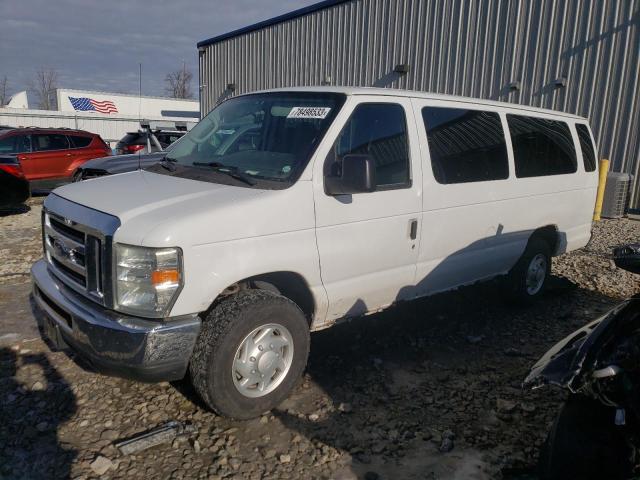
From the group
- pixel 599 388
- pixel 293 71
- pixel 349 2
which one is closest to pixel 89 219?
pixel 599 388

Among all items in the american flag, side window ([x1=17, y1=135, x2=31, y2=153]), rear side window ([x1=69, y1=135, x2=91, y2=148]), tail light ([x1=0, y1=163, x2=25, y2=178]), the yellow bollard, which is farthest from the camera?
the american flag

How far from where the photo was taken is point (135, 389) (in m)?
3.75

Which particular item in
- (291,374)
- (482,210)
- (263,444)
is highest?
(482,210)

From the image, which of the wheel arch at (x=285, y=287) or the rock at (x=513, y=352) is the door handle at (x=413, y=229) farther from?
the rock at (x=513, y=352)

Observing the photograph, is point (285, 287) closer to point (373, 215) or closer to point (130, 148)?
point (373, 215)

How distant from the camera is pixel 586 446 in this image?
7.52ft

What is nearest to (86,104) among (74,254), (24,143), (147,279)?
(24,143)

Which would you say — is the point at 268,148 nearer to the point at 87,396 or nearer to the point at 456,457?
the point at 87,396

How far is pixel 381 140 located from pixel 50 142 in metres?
12.4

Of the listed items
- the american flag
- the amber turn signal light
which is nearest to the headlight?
the amber turn signal light

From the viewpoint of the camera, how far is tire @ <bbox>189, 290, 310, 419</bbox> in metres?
3.10

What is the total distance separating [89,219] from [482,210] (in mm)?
3138

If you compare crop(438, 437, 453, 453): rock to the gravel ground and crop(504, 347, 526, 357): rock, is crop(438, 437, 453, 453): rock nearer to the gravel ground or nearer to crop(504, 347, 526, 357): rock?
the gravel ground

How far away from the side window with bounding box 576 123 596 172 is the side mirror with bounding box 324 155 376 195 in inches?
142
